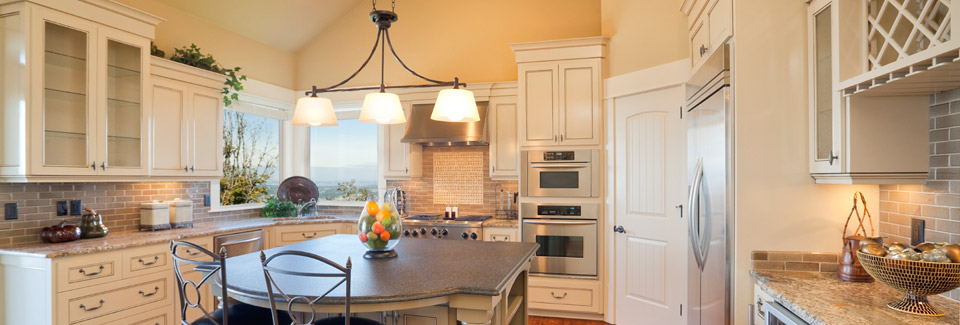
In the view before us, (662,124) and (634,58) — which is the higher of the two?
(634,58)

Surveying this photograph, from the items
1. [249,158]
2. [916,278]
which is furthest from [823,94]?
[249,158]

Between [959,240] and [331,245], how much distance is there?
2.75 meters

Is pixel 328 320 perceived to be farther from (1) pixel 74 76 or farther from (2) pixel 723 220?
(1) pixel 74 76

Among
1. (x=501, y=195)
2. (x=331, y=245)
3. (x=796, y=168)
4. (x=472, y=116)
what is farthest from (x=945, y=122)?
(x=501, y=195)

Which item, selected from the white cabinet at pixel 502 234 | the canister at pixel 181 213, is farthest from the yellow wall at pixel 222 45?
→ the white cabinet at pixel 502 234

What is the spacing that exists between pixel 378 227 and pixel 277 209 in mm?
2915

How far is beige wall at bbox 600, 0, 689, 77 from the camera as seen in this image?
3.46 meters

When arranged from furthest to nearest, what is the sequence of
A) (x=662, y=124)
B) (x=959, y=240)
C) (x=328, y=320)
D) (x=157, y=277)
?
1. (x=662, y=124)
2. (x=157, y=277)
3. (x=328, y=320)
4. (x=959, y=240)

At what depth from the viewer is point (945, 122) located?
68.1 inches

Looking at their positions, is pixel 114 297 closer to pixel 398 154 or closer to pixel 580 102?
pixel 398 154

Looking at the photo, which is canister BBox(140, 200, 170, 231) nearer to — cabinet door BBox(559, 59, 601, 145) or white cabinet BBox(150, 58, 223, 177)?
white cabinet BBox(150, 58, 223, 177)

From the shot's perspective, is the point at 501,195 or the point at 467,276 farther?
the point at 501,195

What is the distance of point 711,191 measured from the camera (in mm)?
2494

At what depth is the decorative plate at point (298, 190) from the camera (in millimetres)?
5109
